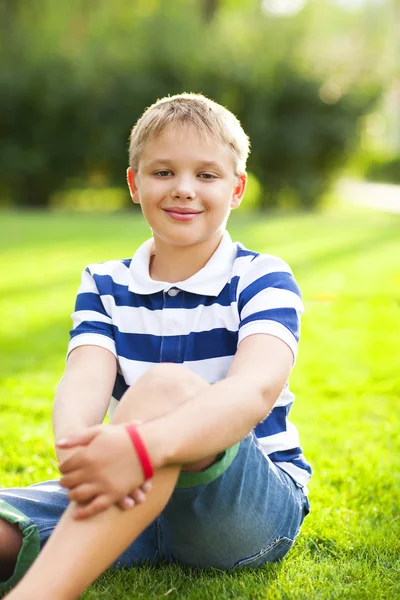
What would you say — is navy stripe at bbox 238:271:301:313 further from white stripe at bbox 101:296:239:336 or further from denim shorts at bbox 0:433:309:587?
denim shorts at bbox 0:433:309:587

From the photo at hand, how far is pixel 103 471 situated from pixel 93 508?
0.24 feet

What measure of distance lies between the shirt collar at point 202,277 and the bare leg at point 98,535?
422 millimetres


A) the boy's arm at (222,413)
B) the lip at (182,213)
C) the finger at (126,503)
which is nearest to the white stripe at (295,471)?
the boy's arm at (222,413)

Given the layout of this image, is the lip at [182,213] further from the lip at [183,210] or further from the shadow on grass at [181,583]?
the shadow on grass at [181,583]

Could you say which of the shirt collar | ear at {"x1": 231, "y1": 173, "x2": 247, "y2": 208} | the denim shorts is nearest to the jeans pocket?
the denim shorts

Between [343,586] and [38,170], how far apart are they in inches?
506

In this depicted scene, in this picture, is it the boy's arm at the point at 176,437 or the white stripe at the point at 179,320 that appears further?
the white stripe at the point at 179,320

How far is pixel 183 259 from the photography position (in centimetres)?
204

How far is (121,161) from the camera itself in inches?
546

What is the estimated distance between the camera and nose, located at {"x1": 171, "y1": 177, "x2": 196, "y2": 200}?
1.92m

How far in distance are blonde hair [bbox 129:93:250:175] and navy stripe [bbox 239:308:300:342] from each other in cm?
44

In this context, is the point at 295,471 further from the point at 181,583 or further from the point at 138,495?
the point at 138,495

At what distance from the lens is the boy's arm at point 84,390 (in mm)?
1745

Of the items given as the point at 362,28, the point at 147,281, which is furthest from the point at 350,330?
the point at 362,28
